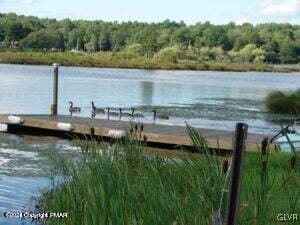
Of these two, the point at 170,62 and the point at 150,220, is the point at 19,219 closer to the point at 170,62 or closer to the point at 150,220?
the point at 150,220

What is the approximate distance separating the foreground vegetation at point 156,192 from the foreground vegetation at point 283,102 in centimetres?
2603

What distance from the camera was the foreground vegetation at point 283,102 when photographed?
1308 inches

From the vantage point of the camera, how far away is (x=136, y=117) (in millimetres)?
29312

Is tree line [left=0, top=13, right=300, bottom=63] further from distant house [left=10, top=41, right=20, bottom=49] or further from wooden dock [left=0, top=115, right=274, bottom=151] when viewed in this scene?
wooden dock [left=0, top=115, right=274, bottom=151]

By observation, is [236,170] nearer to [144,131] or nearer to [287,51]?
[144,131]

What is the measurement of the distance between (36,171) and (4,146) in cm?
482

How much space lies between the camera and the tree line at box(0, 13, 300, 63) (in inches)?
5881

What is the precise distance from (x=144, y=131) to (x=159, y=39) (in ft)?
454

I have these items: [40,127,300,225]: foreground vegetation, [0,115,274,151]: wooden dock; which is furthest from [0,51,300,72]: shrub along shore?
[40,127,300,225]: foreground vegetation

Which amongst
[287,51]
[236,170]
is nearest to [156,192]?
[236,170]

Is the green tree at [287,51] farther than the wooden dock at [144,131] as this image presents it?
Yes

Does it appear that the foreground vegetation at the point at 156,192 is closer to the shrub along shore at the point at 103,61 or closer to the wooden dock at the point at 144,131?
the wooden dock at the point at 144,131

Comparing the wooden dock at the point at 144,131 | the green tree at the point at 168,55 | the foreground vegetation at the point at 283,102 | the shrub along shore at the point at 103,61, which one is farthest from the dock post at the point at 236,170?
the green tree at the point at 168,55

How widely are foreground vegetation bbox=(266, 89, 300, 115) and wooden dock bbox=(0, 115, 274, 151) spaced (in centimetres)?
1403
